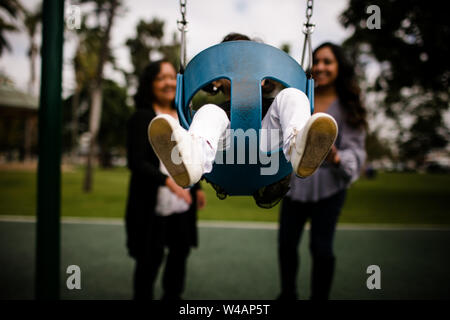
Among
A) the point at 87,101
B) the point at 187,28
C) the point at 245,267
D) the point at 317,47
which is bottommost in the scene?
the point at 245,267

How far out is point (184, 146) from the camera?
0.88 meters

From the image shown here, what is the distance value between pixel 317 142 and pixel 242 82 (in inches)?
11.7

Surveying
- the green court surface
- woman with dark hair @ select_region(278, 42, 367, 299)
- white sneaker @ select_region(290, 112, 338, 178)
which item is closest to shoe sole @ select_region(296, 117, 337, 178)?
white sneaker @ select_region(290, 112, 338, 178)

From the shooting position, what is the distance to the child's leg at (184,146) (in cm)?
88

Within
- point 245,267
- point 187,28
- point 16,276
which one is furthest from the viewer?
point 245,267

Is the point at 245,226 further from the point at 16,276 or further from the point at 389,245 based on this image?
the point at 16,276

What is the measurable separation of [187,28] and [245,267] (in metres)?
2.47

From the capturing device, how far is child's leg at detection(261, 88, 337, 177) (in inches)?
33.2

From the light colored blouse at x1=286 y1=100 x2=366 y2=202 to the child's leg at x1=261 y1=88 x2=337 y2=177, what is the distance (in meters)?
0.84

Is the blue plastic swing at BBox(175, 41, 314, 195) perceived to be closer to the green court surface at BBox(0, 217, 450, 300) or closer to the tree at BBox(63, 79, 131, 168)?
the green court surface at BBox(0, 217, 450, 300)

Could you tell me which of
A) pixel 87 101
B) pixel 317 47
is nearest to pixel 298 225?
pixel 317 47

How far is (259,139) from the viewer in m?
0.97

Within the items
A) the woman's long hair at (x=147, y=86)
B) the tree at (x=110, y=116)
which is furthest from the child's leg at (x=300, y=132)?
the tree at (x=110, y=116)
